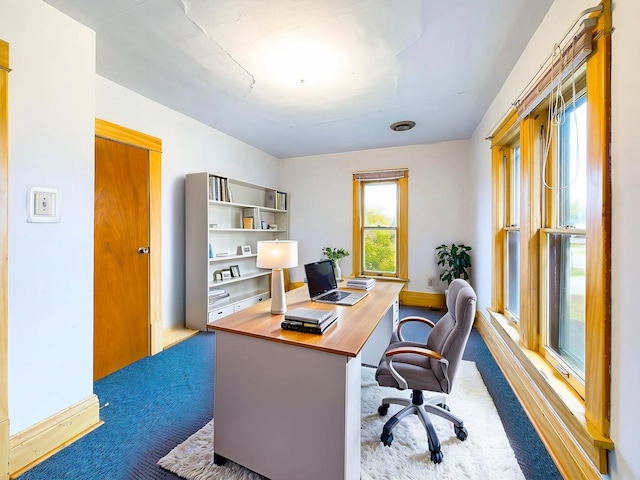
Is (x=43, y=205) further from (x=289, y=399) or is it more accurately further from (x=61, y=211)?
(x=289, y=399)

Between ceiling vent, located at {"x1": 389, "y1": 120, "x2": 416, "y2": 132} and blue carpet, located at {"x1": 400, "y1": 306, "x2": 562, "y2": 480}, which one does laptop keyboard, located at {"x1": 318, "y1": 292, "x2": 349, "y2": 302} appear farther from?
ceiling vent, located at {"x1": 389, "y1": 120, "x2": 416, "y2": 132}

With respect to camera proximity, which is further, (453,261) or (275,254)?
(453,261)

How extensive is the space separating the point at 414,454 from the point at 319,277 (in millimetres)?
1224

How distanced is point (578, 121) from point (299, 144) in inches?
137

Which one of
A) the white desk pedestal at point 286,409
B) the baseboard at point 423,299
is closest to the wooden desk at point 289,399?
the white desk pedestal at point 286,409

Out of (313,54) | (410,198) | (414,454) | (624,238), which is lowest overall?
(414,454)

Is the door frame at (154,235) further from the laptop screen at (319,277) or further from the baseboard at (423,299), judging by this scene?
the baseboard at (423,299)

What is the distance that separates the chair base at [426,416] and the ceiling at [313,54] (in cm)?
237

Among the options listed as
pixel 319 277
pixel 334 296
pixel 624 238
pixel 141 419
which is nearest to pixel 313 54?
pixel 319 277

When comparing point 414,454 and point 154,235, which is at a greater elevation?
point 154,235

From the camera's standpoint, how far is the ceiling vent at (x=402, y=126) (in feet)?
11.4

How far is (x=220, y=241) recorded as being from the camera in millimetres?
3836

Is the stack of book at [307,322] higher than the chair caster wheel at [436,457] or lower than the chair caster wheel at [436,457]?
higher

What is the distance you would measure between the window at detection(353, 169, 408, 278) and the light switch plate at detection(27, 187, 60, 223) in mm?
3856
